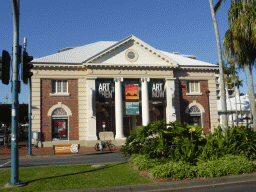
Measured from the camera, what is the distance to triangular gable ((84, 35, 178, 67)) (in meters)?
29.8

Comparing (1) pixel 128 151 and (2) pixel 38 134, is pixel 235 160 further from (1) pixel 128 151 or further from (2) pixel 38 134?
(2) pixel 38 134

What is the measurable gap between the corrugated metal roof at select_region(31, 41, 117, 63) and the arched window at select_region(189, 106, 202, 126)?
13447mm

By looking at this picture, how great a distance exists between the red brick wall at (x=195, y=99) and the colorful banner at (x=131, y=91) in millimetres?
5613

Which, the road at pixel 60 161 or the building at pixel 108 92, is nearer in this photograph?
the road at pixel 60 161

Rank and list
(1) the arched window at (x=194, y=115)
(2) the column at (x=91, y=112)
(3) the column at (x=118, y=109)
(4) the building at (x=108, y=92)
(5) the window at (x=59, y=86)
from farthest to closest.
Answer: (1) the arched window at (x=194, y=115), (5) the window at (x=59, y=86), (3) the column at (x=118, y=109), (4) the building at (x=108, y=92), (2) the column at (x=91, y=112)

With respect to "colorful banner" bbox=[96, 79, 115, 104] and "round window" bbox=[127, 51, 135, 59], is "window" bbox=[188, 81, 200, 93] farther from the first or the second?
"colorful banner" bbox=[96, 79, 115, 104]

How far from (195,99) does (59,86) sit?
15814 mm

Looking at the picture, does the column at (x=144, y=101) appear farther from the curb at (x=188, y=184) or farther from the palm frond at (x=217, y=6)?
the curb at (x=188, y=184)

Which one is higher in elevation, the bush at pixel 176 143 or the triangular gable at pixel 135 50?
the triangular gable at pixel 135 50

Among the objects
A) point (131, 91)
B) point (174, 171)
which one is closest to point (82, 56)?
point (131, 91)

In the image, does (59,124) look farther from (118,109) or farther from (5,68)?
(5,68)

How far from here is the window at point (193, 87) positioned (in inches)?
1309

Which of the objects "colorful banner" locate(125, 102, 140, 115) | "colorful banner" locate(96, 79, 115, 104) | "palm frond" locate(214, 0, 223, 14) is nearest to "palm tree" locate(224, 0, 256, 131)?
"palm frond" locate(214, 0, 223, 14)

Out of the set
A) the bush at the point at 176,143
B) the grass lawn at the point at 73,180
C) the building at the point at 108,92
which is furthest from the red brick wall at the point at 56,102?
the bush at the point at 176,143
